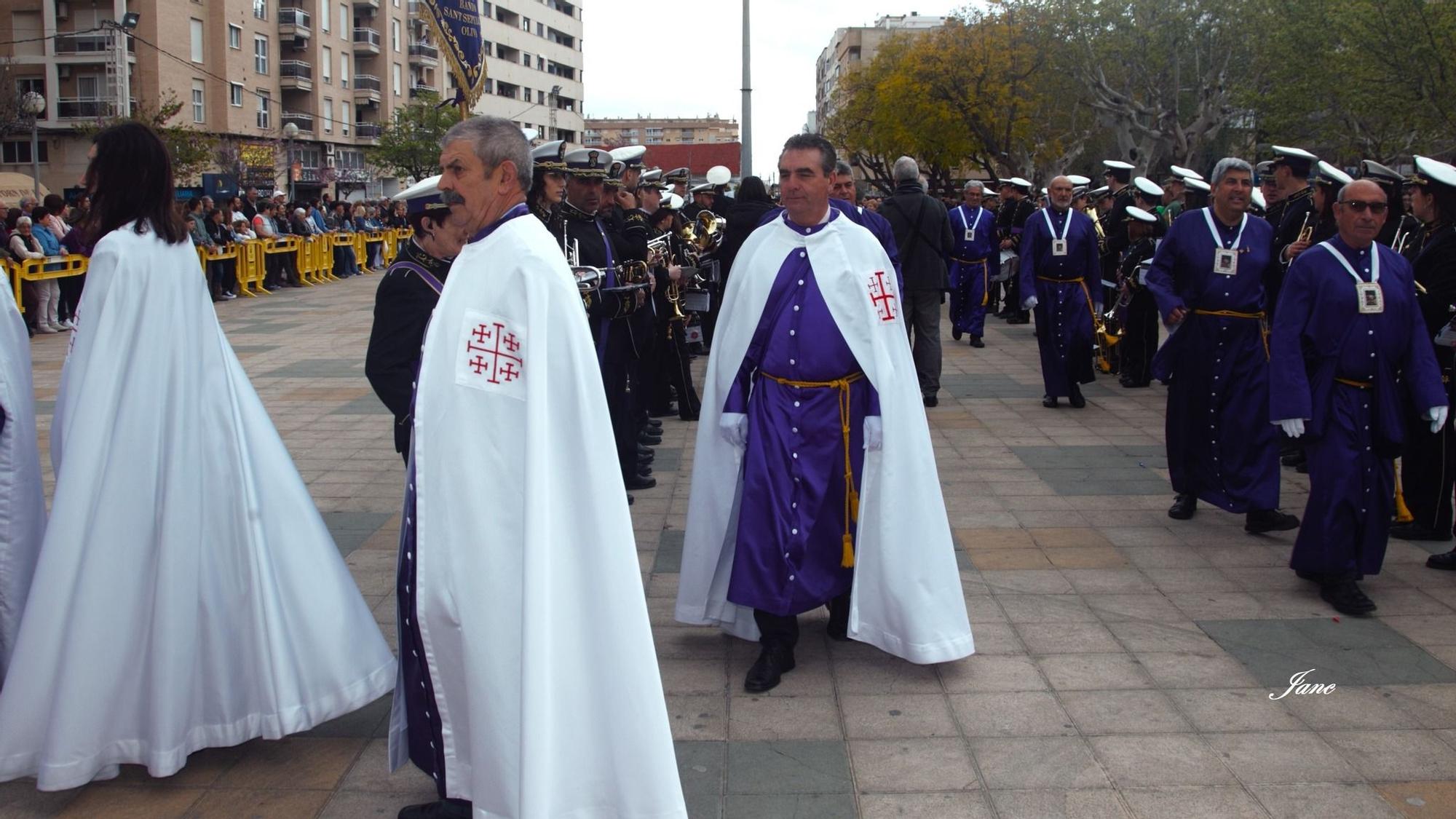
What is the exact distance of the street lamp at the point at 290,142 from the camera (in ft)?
186

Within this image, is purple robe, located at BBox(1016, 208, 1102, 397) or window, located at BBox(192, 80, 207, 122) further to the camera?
window, located at BBox(192, 80, 207, 122)

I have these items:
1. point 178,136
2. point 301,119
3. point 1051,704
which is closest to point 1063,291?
point 1051,704

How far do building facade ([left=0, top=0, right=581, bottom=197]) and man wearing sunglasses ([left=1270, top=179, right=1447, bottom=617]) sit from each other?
1289 inches

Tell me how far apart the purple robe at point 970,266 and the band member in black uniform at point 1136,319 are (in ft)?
9.98

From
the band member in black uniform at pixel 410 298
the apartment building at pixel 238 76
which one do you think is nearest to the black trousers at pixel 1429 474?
the band member in black uniform at pixel 410 298

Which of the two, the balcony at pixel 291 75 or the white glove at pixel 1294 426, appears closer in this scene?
the white glove at pixel 1294 426

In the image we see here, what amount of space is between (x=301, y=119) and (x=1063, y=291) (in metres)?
57.8

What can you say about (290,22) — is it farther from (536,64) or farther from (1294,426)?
(1294,426)

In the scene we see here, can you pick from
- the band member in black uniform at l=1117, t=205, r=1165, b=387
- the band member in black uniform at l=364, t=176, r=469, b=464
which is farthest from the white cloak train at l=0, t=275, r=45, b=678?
the band member in black uniform at l=1117, t=205, r=1165, b=387

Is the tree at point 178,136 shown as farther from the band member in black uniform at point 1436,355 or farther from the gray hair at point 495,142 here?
the gray hair at point 495,142

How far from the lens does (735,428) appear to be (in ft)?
16.3

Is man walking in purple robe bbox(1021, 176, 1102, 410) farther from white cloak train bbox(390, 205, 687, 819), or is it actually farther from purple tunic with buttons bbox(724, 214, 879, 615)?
white cloak train bbox(390, 205, 687, 819)

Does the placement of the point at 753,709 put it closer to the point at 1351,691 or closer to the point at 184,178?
the point at 1351,691

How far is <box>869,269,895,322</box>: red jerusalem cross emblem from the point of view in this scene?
4.87 meters
